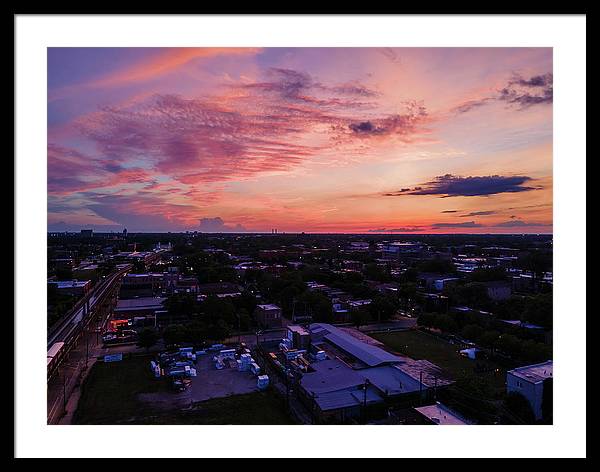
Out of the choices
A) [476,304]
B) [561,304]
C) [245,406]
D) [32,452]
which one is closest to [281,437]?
[32,452]

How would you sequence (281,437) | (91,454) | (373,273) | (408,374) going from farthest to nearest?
1. (373,273)
2. (408,374)
3. (281,437)
4. (91,454)

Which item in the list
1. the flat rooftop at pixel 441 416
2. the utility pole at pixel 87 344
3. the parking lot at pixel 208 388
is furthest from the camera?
the utility pole at pixel 87 344

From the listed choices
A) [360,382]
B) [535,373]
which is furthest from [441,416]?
[535,373]

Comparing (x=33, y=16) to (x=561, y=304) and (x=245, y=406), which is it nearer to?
(x=561, y=304)

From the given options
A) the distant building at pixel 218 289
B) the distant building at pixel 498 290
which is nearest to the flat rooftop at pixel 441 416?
the distant building at pixel 218 289

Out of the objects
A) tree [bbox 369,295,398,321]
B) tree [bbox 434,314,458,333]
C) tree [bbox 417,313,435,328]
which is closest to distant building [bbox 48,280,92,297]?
tree [bbox 369,295,398,321]

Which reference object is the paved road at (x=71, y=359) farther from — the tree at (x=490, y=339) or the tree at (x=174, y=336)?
the tree at (x=490, y=339)

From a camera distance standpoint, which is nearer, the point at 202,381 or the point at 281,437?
the point at 281,437
